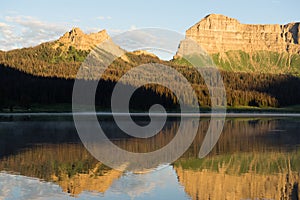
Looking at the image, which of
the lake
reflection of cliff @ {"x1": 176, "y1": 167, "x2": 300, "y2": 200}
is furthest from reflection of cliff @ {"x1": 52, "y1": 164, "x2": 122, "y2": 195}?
reflection of cliff @ {"x1": 176, "y1": 167, "x2": 300, "y2": 200}

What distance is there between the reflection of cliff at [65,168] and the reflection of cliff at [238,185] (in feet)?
17.5

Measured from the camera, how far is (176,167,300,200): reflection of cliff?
26.7 metres

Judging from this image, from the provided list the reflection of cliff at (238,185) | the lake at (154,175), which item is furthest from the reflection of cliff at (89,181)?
the reflection of cliff at (238,185)

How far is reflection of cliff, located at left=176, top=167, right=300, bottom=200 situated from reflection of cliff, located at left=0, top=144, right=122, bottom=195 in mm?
5327

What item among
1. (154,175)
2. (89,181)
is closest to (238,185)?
(154,175)

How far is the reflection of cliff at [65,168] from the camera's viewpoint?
2947 centimetres

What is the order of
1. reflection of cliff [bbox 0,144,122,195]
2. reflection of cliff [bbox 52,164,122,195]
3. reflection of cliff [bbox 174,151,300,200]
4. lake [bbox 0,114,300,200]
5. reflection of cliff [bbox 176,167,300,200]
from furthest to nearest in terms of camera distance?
reflection of cliff [bbox 0,144,122,195] → reflection of cliff [bbox 52,164,122,195] → reflection of cliff [bbox 174,151,300,200] → lake [bbox 0,114,300,200] → reflection of cliff [bbox 176,167,300,200]

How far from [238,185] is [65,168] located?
13.4 m

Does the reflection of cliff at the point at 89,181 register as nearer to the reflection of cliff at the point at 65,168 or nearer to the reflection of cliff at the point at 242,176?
the reflection of cliff at the point at 65,168

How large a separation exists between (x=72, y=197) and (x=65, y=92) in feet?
519

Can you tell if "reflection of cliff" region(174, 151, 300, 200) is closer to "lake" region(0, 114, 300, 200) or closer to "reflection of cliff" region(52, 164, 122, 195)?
"lake" region(0, 114, 300, 200)

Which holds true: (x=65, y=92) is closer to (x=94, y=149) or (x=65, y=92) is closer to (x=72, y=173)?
(x=94, y=149)

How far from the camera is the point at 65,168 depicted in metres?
35.4

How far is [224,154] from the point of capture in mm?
44375
